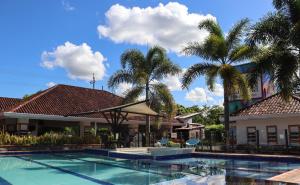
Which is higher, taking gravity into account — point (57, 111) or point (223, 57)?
point (223, 57)

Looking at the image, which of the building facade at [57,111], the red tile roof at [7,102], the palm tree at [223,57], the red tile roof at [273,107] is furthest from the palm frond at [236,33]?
the red tile roof at [7,102]

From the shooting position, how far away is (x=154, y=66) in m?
27.5

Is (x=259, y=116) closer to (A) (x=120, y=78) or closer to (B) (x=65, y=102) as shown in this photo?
(A) (x=120, y=78)

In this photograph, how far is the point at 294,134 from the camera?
2403cm

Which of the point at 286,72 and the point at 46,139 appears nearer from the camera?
the point at 286,72

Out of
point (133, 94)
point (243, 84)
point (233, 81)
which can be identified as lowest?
point (133, 94)

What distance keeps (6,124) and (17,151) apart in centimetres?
626

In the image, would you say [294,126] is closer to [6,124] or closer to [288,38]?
[288,38]

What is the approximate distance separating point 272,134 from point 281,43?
8.10 meters

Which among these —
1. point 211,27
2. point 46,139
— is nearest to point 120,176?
point 46,139

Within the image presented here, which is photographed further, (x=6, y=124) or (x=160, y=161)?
(x=6, y=124)

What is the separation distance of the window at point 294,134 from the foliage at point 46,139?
14.3 meters

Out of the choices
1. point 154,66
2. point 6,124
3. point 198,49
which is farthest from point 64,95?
point 198,49

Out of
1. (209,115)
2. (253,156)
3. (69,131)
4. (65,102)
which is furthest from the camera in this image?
(209,115)
